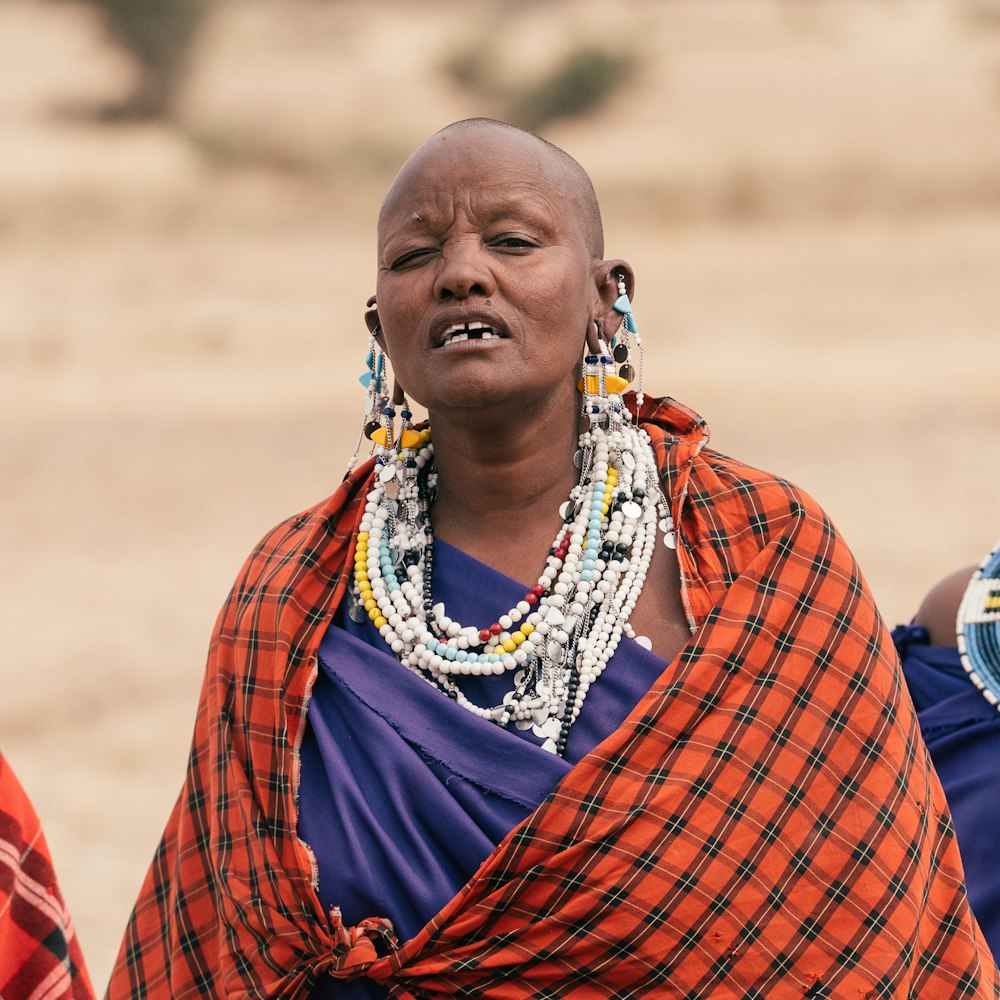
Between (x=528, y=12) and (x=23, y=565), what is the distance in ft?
82.6

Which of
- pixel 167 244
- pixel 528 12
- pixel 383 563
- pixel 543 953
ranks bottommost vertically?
pixel 543 953

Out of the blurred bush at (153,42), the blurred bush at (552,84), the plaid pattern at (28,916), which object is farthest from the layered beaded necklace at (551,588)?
the blurred bush at (153,42)

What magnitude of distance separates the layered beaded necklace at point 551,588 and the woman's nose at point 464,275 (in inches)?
12.0

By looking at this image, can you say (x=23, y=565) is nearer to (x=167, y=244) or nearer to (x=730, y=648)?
(x=730, y=648)

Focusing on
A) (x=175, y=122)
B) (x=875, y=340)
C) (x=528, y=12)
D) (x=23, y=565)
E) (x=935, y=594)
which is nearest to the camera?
(x=935, y=594)

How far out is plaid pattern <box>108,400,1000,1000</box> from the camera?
269 cm

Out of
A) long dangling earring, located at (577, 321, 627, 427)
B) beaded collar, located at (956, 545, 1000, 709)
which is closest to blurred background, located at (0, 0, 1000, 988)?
beaded collar, located at (956, 545, 1000, 709)

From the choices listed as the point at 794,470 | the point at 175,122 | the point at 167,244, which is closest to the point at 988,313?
the point at 794,470

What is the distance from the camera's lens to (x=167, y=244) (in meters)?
20.9

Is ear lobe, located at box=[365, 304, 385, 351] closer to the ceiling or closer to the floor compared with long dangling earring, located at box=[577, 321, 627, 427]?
closer to the ceiling

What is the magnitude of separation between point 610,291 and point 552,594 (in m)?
0.59

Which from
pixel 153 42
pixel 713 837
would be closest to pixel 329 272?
pixel 153 42

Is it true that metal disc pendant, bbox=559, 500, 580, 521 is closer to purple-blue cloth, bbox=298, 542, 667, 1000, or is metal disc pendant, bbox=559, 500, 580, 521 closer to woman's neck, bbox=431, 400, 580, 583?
woman's neck, bbox=431, 400, 580, 583

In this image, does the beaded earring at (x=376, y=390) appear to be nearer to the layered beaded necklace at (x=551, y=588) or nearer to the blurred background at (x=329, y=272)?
the layered beaded necklace at (x=551, y=588)
